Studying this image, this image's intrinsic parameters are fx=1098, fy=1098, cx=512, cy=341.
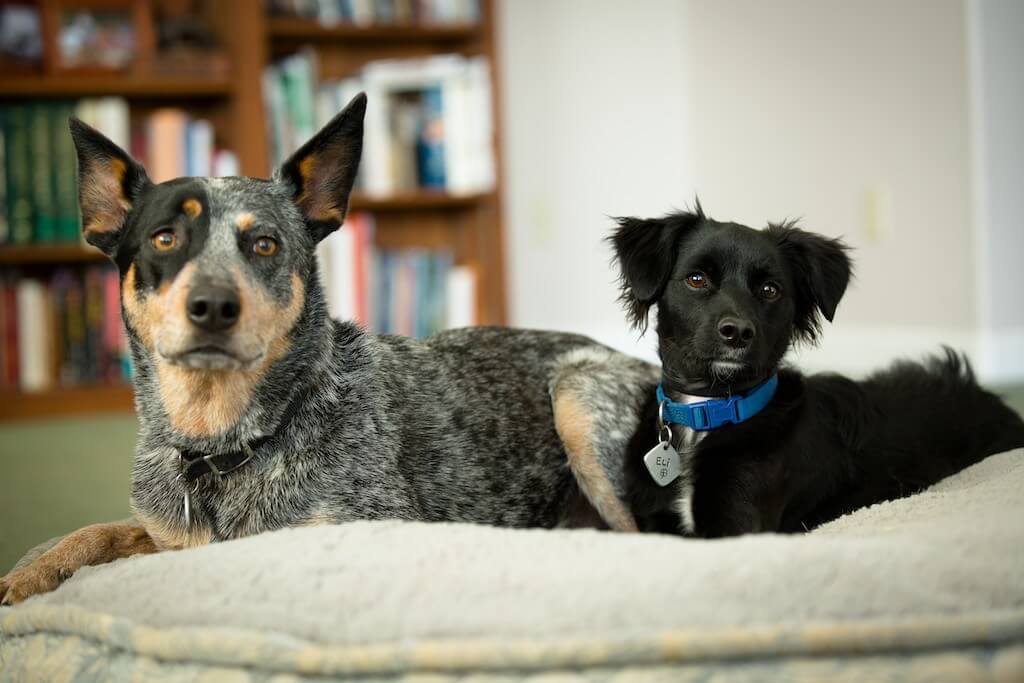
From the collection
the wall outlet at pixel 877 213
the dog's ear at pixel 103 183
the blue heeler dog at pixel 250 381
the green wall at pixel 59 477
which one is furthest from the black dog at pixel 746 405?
the wall outlet at pixel 877 213

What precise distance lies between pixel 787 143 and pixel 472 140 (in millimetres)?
1809

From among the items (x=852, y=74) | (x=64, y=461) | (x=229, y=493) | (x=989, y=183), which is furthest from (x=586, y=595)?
(x=852, y=74)

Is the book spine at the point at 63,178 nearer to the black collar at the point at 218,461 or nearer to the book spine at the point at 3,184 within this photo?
the book spine at the point at 3,184

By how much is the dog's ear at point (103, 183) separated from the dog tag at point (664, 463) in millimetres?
1172

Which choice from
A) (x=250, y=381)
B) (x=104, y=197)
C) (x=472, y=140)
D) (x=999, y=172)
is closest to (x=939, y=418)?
(x=250, y=381)

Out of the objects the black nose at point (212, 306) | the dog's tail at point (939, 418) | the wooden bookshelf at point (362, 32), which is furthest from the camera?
the wooden bookshelf at point (362, 32)

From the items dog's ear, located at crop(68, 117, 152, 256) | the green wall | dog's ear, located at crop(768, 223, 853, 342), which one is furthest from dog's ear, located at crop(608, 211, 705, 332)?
the green wall

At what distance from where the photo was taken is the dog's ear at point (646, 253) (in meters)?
2.36

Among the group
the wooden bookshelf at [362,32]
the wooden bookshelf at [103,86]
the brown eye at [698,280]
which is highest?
the wooden bookshelf at [362,32]

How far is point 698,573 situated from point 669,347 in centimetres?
88

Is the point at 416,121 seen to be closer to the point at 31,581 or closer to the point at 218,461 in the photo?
the point at 218,461

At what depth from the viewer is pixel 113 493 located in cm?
382

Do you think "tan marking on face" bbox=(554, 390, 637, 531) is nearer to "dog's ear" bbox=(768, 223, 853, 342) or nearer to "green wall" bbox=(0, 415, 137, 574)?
"dog's ear" bbox=(768, 223, 853, 342)

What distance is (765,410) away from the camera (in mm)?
2303
